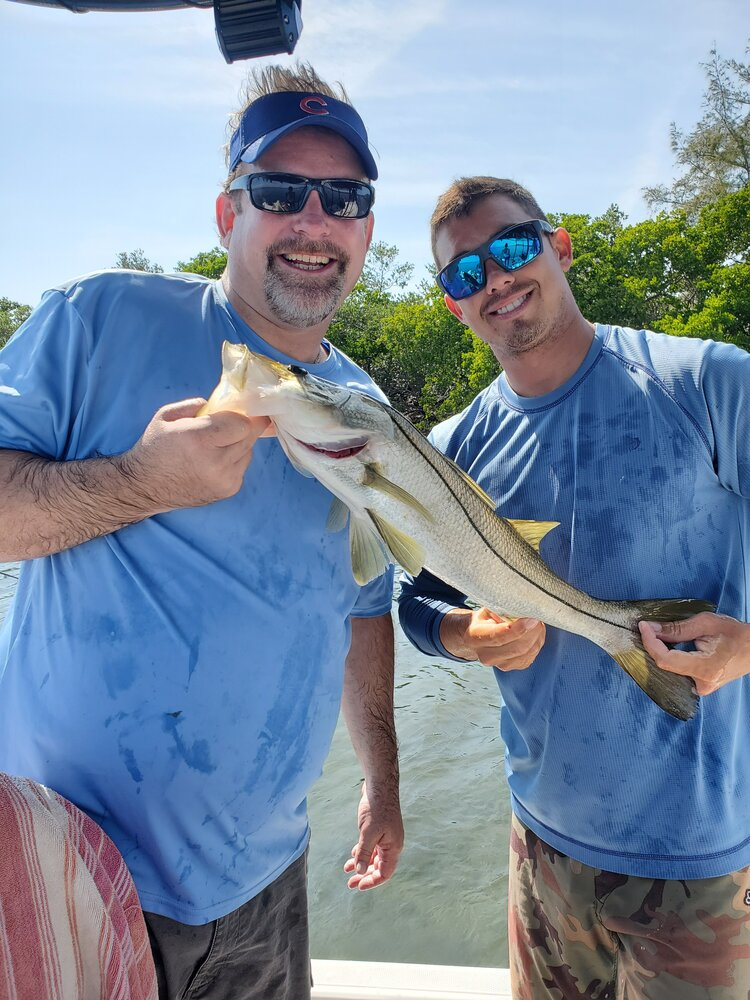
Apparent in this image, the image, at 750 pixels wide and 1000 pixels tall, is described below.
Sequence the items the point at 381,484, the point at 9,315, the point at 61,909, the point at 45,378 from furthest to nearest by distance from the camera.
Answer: the point at 9,315 < the point at 381,484 < the point at 45,378 < the point at 61,909

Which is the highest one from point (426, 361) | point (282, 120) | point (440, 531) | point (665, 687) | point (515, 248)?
point (426, 361)

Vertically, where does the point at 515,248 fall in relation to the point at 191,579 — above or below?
above

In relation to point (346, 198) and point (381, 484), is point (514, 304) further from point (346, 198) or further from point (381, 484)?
point (381, 484)

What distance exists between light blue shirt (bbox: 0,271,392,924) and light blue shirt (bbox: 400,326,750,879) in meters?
0.84

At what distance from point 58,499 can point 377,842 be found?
186cm

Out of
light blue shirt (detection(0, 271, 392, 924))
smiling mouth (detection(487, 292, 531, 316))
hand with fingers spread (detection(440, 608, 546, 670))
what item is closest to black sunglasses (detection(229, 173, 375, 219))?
light blue shirt (detection(0, 271, 392, 924))

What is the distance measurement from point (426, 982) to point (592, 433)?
8.19ft

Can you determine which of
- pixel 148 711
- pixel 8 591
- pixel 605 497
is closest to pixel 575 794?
pixel 605 497

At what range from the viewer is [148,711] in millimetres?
1843

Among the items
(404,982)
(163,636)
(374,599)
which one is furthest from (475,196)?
(404,982)

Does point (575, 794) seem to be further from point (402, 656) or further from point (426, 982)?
point (402, 656)

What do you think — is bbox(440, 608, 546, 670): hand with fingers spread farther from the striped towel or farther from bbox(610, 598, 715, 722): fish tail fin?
the striped towel

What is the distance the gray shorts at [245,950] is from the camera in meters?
1.89

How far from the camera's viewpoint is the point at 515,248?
255 centimetres
